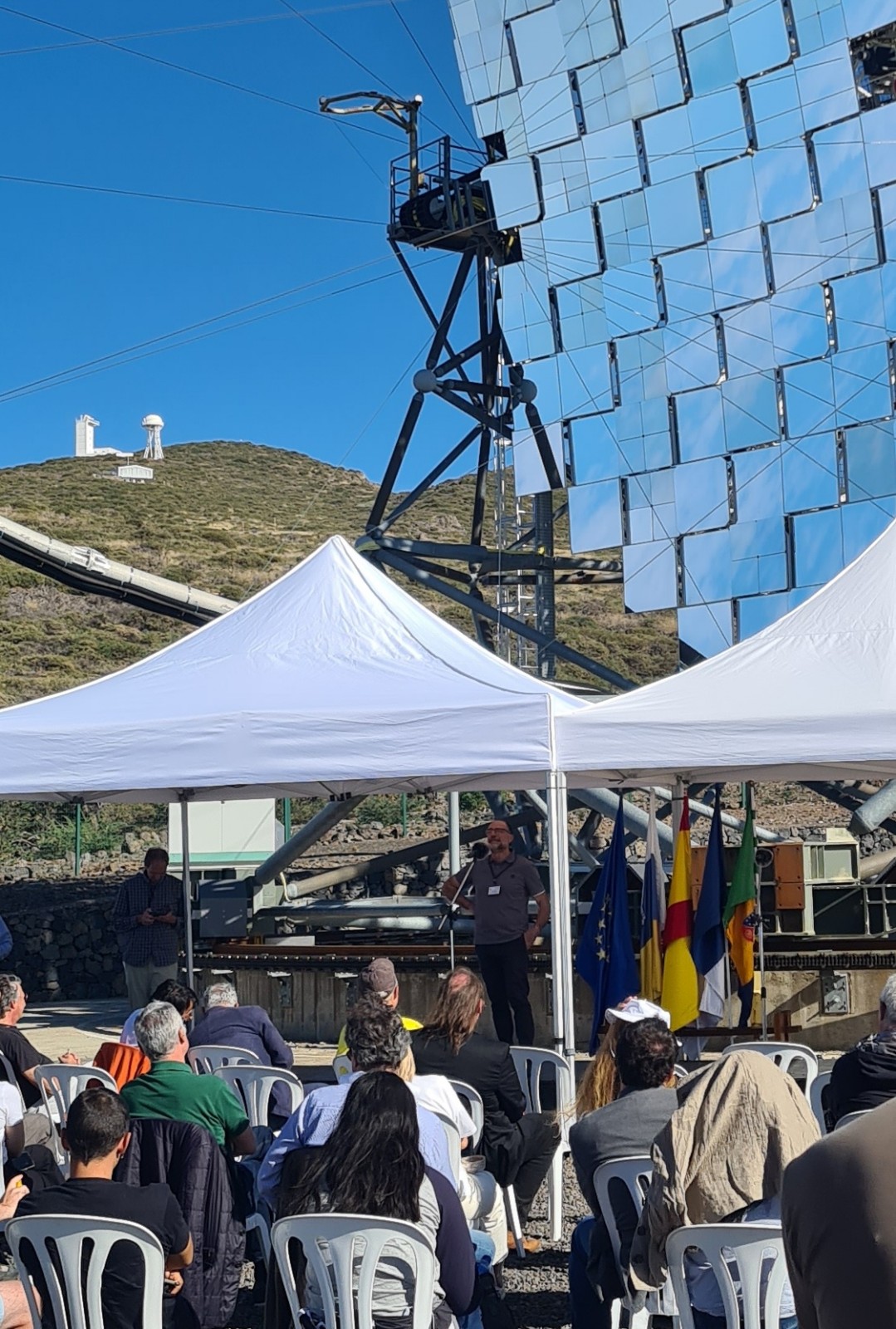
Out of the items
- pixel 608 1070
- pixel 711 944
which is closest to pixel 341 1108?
pixel 608 1070

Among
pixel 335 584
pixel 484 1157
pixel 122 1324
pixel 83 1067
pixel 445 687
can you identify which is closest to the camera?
pixel 122 1324

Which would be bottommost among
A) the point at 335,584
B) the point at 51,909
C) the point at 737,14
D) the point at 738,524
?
the point at 51,909

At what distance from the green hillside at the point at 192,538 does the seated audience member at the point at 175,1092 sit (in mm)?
32242

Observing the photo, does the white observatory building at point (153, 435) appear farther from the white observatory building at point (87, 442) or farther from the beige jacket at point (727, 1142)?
the beige jacket at point (727, 1142)

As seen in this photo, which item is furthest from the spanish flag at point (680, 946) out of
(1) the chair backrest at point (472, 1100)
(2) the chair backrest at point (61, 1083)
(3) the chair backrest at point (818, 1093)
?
(2) the chair backrest at point (61, 1083)

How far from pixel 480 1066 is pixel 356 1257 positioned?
6.44ft

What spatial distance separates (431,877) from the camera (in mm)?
21391

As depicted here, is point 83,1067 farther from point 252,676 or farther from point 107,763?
point 252,676

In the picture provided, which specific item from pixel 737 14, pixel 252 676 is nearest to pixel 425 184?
pixel 737 14

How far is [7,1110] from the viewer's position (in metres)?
5.65

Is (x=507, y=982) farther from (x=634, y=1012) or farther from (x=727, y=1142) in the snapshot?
(x=727, y=1142)

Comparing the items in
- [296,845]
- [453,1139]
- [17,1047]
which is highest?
[296,845]

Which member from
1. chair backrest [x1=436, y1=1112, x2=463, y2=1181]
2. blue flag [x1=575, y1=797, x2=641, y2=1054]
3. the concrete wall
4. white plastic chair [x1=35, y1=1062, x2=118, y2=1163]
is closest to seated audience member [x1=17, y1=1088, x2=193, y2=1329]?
chair backrest [x1=436, y1=1112, x2=463, y2=1181]

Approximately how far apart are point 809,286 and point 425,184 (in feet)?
20.0
